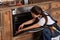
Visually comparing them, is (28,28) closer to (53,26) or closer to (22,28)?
(22,28)

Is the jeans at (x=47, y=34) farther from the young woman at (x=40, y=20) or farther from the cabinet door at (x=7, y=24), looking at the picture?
the cabinet door at (x=7, y=24)

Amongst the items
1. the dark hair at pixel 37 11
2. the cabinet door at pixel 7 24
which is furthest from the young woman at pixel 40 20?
the cabinet door at pixel 7 24

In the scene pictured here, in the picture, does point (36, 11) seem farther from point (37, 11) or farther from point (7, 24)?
point (7, 24)

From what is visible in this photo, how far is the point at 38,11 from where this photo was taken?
2.33m

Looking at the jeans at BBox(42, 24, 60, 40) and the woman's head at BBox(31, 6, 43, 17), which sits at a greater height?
the woman's head at BBox(31, 6, 43, 17)

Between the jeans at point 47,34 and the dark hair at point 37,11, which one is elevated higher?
the dark hair at point 37,11

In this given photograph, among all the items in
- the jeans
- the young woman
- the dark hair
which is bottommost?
the jeans

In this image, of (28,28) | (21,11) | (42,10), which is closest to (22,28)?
(28,28)

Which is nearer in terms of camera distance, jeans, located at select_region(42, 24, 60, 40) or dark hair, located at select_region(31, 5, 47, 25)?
jeans, located at select_region(42, 24, 60, 40)

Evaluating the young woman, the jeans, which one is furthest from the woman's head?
the jeans

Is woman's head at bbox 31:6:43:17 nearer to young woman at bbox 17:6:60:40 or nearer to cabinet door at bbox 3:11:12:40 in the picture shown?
young woman at bbox 17:6:60:40

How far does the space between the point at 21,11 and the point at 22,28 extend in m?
0.23

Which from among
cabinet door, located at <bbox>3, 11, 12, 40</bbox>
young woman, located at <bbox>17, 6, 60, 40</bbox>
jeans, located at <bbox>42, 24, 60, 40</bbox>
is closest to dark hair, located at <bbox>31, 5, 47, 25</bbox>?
young woman, located at <bbox>17, 6, 60, 40</bbox>

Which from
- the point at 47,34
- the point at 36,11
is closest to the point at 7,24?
the point at 36,11
